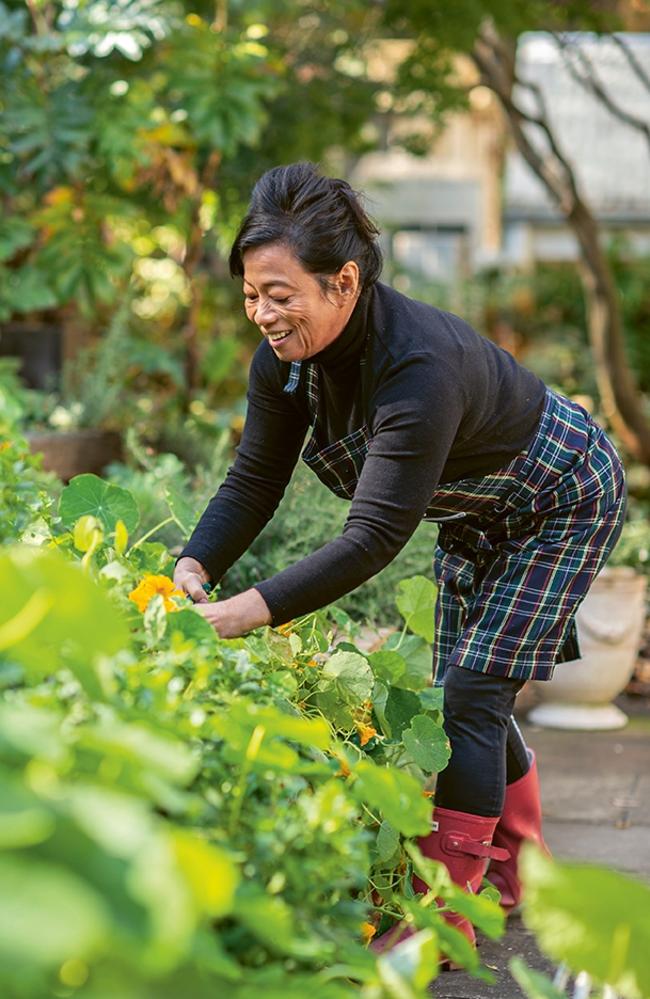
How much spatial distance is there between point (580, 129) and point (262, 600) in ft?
48.2

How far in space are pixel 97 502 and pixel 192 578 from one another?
7.8 inches

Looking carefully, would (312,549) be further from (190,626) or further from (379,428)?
(190,626)

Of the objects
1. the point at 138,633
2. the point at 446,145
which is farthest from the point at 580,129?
the point at 138,633

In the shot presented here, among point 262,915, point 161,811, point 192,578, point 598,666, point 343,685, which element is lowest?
point 598,666

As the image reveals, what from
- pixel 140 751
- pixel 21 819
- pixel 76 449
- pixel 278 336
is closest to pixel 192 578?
pixel 278 336

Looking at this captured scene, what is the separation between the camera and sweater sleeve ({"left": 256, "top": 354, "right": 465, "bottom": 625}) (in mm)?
2125

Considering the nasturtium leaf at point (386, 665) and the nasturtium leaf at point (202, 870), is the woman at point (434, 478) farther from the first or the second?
the nasturtium leaf at point (202, 870)

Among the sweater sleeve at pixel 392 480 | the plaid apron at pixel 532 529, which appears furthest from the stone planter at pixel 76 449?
the sweater sleeve at pixel 392 480

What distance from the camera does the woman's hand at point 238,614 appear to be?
1980mm

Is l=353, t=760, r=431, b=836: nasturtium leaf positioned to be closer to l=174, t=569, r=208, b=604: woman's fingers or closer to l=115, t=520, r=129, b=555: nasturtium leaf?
l=115, t=520, r=129, b=555: nasturtium leaf

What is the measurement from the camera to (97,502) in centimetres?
231

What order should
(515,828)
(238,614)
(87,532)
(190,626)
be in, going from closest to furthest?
1. (190,626)
2. (87,532)
3. (238,614)
4. (515,828)

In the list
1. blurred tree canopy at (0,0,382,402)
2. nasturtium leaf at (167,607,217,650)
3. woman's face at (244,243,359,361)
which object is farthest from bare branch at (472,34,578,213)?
nasturtium leaf at (167,607,217,650)

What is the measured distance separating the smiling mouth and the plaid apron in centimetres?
25
